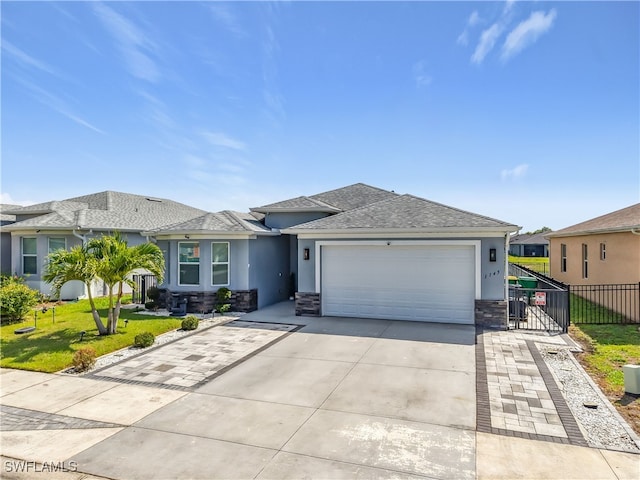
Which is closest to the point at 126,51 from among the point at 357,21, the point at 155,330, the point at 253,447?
the point at 357,21

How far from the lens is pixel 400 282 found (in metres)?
12.5

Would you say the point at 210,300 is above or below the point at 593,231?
below

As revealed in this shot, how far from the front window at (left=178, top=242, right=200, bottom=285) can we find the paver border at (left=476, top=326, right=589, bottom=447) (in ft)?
34.2

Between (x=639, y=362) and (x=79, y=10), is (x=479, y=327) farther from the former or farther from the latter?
(x=79, y=10)

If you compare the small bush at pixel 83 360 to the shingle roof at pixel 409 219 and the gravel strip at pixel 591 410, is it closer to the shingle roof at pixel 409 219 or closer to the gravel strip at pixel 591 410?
the shingle roof at pixel 409 219

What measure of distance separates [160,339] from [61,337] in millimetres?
2853

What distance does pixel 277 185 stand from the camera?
24.8 metres

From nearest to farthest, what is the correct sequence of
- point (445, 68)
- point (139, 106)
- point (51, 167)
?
point (445, 68) < point (139, 106) < point (51, 167)

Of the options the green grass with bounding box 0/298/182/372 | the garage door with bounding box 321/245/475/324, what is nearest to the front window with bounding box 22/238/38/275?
the green grass with bounding box 0/298/182/372

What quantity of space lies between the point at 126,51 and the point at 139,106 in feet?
10.2

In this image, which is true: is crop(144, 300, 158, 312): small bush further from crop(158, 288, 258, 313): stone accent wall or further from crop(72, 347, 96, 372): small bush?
crop(72, 347, 96, 372): small bush

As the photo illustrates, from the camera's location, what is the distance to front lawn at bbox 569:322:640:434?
625cm

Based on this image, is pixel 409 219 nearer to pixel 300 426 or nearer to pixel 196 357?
pixel 196 357

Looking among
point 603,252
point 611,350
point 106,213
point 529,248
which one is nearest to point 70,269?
point 106,213
